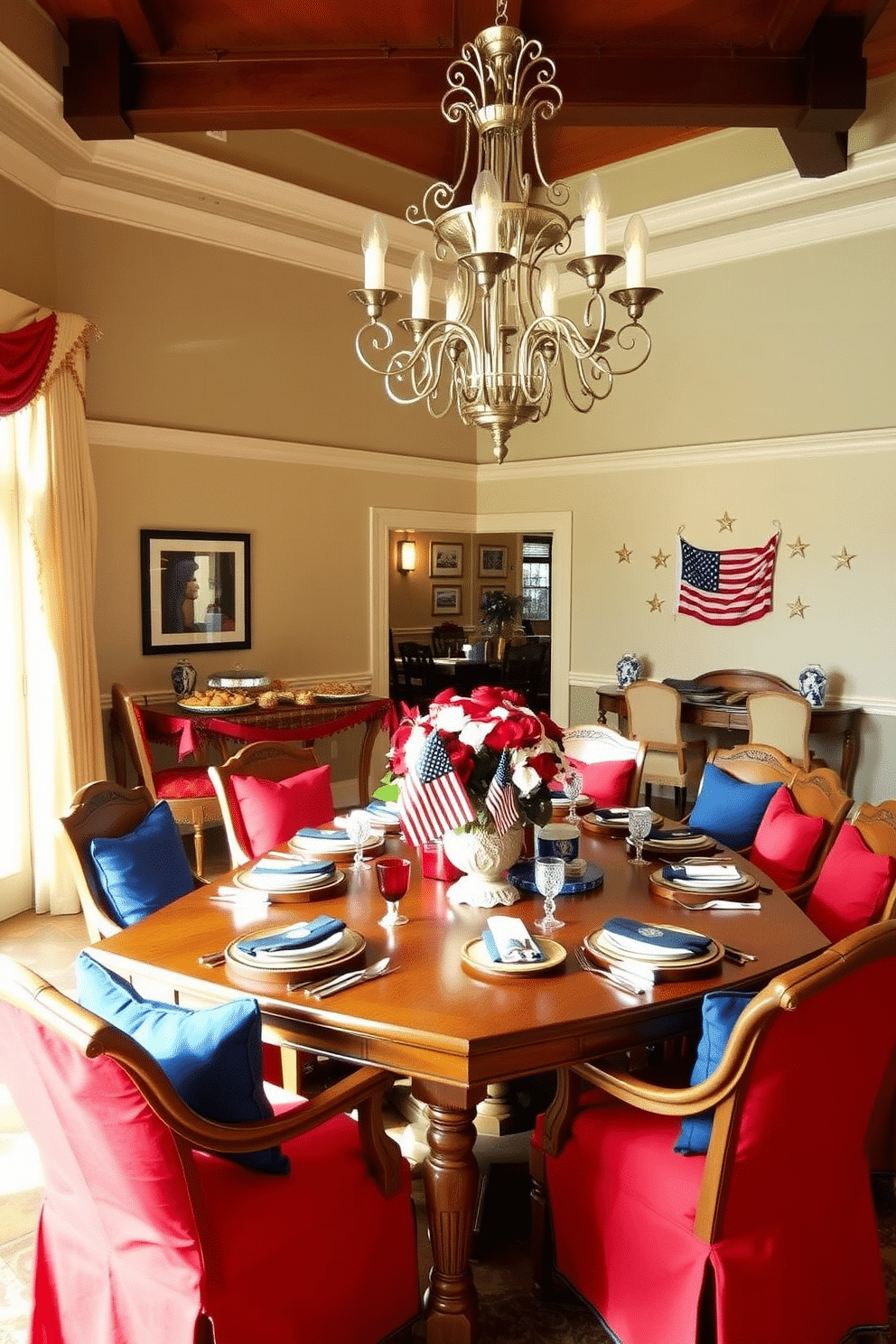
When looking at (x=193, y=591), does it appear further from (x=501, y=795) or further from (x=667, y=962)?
(x=667, y=962)

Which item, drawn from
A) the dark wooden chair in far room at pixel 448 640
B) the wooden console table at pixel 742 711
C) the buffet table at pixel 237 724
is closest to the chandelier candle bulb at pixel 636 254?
the buffet table at pixel 237 724

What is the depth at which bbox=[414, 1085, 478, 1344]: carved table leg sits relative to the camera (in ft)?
6.50

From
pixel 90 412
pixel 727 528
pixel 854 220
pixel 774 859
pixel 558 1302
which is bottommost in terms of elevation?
pixel 558 1302

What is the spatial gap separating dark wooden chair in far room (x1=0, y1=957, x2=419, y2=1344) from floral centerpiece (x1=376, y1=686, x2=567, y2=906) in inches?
29.6

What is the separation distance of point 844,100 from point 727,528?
269cm

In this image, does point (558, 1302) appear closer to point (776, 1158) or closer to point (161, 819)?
point (776, 1158)

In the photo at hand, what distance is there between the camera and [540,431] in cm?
770

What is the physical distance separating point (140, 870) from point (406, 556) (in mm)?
9366

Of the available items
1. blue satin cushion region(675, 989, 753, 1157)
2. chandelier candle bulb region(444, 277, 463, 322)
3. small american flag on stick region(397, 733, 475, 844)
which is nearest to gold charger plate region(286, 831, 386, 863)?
small american flag on stick region(397, 733, 475, 844)

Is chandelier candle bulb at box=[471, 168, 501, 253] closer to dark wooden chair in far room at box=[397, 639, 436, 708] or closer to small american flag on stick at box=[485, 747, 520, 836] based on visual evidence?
small american flag on stick at box=[485, 747, 520, 836]

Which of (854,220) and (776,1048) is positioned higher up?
(854,220)

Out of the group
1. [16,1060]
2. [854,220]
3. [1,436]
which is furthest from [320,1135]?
[854,220]

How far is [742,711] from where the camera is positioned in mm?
6055

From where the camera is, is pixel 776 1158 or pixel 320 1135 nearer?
pixel 776 1158
